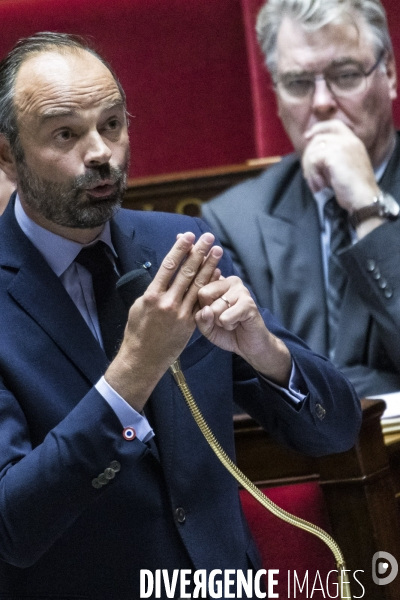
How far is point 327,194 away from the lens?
1.30 m

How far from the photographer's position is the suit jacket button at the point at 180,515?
0.74m

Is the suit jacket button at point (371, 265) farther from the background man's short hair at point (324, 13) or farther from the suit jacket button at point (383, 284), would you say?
the background man's short hair at point (324, 13)

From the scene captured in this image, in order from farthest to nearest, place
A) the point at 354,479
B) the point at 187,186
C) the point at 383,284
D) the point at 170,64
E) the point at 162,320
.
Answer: the point at 170,64 → the point at 187,186 → the point at 383,284 → the point at 354,479 → the point at 162,320

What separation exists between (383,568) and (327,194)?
588 mm

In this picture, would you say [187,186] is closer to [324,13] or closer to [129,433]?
[324,13]

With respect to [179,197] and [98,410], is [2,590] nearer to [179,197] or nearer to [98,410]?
[98,410]

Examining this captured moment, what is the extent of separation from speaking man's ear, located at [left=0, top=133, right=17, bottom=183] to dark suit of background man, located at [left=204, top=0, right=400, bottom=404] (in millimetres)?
500

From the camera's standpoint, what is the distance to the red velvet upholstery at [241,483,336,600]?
0.88 metres

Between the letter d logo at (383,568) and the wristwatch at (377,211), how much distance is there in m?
0.49

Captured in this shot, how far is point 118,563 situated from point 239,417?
220mm

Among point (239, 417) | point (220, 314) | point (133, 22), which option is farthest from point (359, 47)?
point (220, 314)

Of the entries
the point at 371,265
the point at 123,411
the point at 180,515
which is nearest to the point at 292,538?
the point at 180,515

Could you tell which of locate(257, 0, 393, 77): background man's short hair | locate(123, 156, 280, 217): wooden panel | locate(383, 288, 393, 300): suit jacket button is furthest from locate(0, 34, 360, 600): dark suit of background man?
locate(123, 156, 280, 217): wooden panel

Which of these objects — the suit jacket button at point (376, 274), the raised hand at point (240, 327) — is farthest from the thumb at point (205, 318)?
the suit jacket button at point (376, 274)
